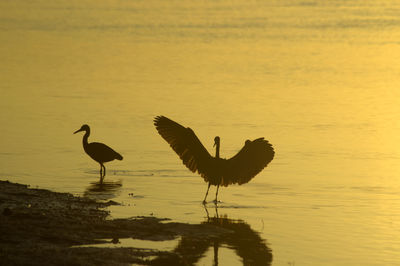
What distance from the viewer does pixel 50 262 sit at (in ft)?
46.1

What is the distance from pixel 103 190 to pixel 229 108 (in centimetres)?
1413

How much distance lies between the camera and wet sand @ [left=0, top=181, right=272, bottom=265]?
47.9 feet

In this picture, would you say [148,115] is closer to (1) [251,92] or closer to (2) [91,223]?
(1) [251,92]

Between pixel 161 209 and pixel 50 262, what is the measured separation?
5.88m

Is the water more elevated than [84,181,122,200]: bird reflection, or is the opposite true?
the water

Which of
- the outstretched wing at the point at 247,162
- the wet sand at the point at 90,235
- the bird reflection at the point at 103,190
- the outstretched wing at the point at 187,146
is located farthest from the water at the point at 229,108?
the outstretched wing at the point at 187,146

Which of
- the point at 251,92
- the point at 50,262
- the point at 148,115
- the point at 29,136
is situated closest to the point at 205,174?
the point at 50,262

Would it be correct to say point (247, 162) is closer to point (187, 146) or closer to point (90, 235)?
point (187, 146)

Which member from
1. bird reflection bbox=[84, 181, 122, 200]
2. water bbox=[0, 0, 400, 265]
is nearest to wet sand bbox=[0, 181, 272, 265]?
water bbox=[0, 0, 400, 265]

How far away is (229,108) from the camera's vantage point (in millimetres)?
35562

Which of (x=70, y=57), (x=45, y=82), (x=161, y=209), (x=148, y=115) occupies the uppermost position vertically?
(x=70, y=57)

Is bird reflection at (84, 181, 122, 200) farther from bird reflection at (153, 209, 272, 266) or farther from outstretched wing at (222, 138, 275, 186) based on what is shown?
bird reflection at (153, 209, 272, 266)

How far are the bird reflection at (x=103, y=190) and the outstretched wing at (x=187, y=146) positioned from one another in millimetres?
1689

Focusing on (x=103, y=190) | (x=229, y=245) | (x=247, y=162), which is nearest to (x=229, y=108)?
(x=103, y=190)
